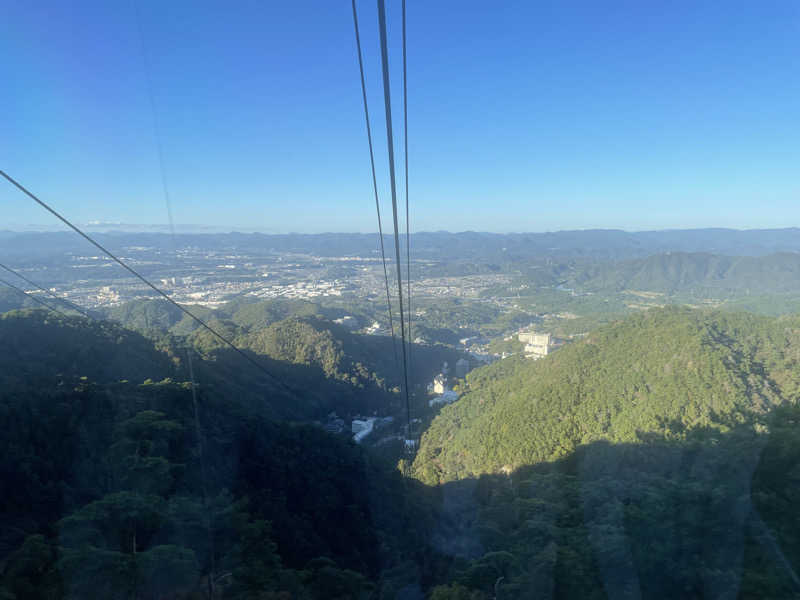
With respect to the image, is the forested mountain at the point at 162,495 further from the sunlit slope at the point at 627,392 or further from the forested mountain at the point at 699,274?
the forested mountain at the point at 699,274

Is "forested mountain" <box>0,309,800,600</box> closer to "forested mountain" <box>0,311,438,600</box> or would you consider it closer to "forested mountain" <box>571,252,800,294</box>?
"forested mountain" <box>0,311,438,600</box>

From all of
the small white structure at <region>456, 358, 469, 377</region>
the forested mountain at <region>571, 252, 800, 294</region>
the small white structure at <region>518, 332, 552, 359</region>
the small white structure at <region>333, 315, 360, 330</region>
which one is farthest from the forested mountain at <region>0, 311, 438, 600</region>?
the forested mountain at <region>571, 252, 800, 294</region>

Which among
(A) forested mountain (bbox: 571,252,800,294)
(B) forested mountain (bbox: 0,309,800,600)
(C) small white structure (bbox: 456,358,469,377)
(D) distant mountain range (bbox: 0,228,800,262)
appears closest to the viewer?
(B) forested mountain (bbox: 0,309,800,600)

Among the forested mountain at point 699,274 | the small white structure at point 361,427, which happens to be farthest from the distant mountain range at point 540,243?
the forested mountain at point 699,274

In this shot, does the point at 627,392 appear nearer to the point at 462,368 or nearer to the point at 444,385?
the point at 444,385

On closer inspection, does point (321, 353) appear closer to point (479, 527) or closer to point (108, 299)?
point (108, 299)

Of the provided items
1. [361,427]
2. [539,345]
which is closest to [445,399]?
[361,427]
